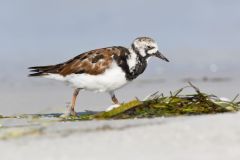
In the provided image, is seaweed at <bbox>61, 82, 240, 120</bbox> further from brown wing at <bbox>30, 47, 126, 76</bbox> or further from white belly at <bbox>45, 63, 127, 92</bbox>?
brown wing at <bbox>30, 47, 126, 76</bbox>

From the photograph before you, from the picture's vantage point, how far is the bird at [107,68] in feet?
26.5

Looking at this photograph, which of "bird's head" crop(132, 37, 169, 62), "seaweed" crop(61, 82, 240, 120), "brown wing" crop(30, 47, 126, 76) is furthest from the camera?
"bird's head" crop(132, 37, 169, 62)

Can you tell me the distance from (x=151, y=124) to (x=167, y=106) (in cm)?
150

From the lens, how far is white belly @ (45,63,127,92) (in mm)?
8047

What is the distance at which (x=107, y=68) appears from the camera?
8.11 metres

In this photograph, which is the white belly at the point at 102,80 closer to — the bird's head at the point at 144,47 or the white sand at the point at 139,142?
the bird's head at the point at 144,47

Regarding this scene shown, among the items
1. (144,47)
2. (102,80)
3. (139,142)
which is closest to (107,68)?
(102,80)

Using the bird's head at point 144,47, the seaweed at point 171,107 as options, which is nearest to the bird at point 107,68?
the bird's head at point 144,47

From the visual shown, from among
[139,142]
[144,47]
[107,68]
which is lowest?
[139,142]

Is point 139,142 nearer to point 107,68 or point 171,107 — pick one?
point 171,107

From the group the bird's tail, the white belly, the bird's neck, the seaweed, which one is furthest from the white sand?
the bird's tail

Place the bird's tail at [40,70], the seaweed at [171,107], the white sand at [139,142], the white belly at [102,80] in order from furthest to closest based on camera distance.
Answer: the bird's tail at [40,70]
the white belly at [102,80]
the seaweed at [171,107]
the white sand at [139,142]

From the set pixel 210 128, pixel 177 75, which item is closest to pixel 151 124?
pixel 210 128

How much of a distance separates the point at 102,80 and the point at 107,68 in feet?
0.44
